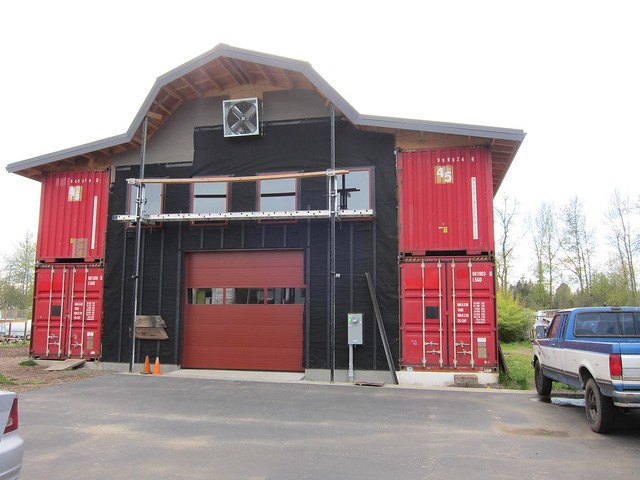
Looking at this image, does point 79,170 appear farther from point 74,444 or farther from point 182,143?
point 74,444

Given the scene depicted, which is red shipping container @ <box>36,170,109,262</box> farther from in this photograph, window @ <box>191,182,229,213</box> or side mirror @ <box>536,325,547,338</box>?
side mirror @ <box>536,325,547,338</box>

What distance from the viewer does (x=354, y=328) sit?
493 inches

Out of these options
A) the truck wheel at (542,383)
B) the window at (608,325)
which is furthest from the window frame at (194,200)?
the window at (608,325)

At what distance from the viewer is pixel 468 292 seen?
12.3 m

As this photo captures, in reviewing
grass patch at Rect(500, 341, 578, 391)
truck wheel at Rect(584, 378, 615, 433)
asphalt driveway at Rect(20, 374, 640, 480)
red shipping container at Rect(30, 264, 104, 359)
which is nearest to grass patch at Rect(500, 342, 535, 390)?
grass patch at Rect(500, 341, 578, 391)

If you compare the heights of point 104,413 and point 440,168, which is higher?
point 440,168

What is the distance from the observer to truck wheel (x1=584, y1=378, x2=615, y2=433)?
705cm

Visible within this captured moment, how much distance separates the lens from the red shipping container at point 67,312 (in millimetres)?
14508

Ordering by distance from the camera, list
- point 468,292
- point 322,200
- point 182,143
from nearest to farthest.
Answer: point 468,292
point 322,200
point 182,143

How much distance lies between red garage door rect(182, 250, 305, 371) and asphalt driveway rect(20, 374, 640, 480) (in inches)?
110

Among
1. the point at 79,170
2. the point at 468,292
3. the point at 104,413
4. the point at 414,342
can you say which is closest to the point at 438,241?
the point at 468,292

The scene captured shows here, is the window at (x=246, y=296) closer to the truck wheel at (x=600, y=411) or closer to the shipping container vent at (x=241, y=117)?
the shipping container vent at (x=241, y=117)

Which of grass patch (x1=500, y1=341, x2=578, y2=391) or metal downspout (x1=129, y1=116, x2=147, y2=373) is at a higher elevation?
metal downspout (x1=129, y1=116, x2=147, y2=373)

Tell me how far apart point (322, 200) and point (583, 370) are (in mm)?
7835
